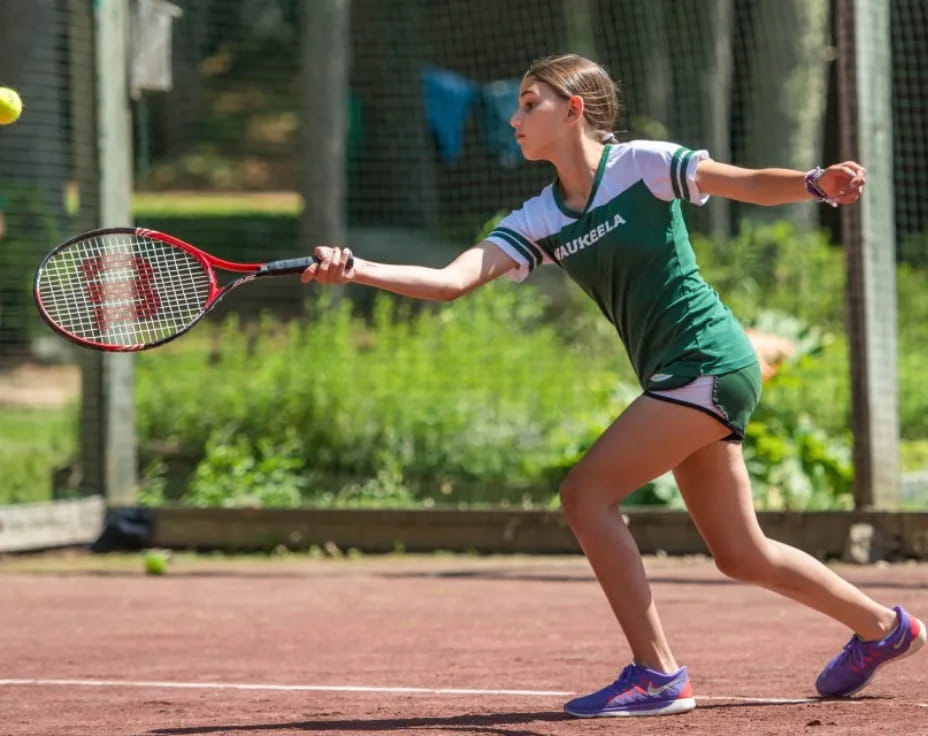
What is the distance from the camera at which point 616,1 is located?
36.9 ft

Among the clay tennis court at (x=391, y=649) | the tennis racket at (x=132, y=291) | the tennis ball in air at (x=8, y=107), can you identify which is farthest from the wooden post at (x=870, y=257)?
the tennis ball in air at (x=8, y=107)

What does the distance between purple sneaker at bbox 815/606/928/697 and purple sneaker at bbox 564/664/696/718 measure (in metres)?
0.48

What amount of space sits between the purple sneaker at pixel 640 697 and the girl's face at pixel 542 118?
1509 mm

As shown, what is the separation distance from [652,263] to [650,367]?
294 millimetres

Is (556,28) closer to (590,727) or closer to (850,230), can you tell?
(850,230)

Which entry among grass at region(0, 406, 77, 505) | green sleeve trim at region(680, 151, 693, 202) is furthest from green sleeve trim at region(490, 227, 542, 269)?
grass at region(0, 406, 77, 505)

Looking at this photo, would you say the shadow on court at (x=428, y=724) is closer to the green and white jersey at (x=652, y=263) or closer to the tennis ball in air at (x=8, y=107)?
the green and white jersey at (x=652, y=263)

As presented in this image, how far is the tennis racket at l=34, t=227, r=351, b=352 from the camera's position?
15.7ft

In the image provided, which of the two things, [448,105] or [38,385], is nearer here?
[448,105]

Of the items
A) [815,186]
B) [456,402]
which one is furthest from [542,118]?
[456,402]

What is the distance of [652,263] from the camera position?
4.62 m

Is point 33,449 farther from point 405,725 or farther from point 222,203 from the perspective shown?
point 405,725

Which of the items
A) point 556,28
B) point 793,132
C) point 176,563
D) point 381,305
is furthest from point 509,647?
point 793,132

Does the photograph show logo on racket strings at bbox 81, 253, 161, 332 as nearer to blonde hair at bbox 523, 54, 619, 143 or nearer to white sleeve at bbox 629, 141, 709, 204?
blonde hair at bbox 523, 54, 619, 143
